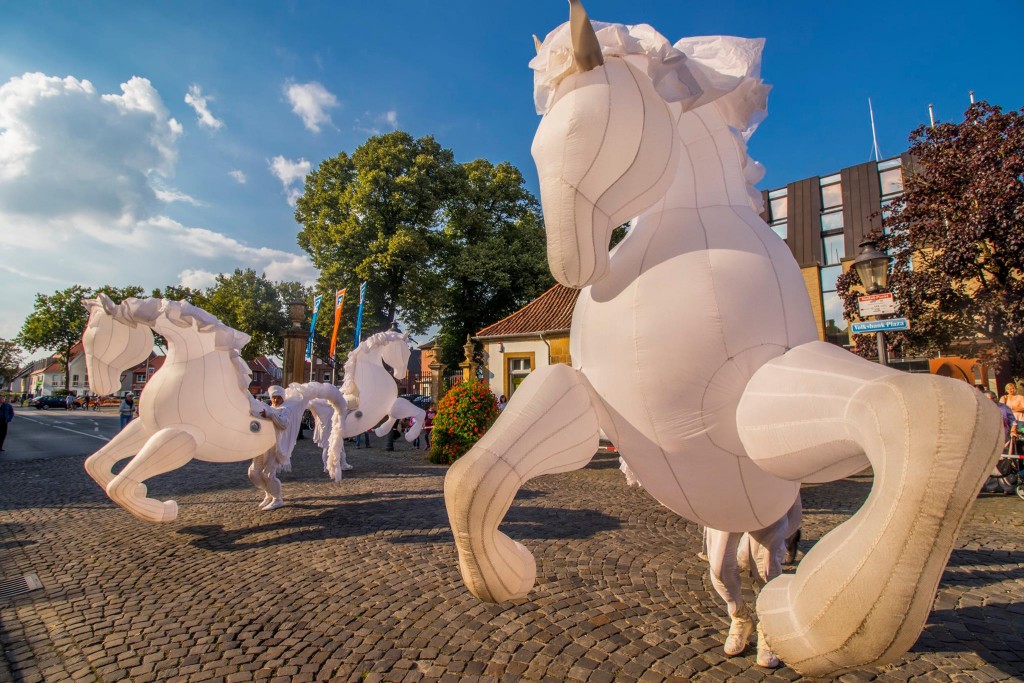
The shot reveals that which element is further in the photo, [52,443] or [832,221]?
[832,221]

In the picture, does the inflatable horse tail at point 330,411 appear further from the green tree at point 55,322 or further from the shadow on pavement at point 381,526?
the green tree at point 55,322

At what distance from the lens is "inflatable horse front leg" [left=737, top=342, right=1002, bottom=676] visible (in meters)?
0.95

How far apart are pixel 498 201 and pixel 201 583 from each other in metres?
21.7

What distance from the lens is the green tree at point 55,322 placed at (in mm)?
40491

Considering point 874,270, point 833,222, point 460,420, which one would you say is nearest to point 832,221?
point 833,222

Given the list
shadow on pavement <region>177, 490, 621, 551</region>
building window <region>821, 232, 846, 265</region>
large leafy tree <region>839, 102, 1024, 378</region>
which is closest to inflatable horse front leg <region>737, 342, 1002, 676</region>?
shadow on pavement <region>177, 490, 621, 551</region>

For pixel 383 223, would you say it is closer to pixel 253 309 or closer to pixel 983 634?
pixel 253 309

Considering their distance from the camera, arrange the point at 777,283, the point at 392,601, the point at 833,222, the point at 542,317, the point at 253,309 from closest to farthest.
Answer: the point at 777,283 < the point at 392,601 < the point at 542,317 < the point at 833,222 < the point at 253,309

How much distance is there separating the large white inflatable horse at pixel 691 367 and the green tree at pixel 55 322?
52.1 meters

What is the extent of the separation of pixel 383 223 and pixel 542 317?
8735mm

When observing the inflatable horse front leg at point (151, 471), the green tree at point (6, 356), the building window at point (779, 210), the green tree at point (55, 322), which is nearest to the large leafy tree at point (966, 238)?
the building window at point (779, 210)

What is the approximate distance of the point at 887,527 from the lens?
975mm

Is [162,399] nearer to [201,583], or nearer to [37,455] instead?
[201,583]

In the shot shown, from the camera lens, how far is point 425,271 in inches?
861
